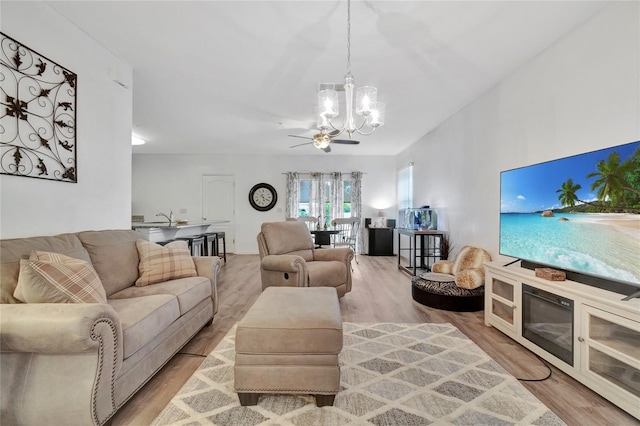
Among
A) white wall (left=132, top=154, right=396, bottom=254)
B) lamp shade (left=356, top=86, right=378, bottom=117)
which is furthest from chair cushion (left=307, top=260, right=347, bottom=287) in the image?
white wall (left=132, top=154, right=396, bottom=254)

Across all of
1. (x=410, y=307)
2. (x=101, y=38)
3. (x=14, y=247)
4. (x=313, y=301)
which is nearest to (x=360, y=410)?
(x=313, y=301)

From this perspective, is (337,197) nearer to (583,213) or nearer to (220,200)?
(220,200)

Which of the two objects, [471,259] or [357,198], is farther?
[357,198]

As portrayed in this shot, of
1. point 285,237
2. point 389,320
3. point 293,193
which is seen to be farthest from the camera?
point 293,193

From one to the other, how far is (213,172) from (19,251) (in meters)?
6.30

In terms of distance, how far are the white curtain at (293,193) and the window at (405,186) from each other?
8.56 ft

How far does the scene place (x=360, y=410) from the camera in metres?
1.64

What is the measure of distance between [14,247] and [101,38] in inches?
78.5

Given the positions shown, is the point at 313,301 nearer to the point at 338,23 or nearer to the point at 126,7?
the point at 338,23

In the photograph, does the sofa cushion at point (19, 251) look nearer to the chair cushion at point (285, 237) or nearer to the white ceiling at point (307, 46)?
the white ceiling at point (307, 46)

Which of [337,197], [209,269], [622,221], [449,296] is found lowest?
[449,296]

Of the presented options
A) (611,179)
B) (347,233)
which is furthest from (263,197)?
(611,179)

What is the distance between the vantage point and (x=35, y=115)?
2.11 m

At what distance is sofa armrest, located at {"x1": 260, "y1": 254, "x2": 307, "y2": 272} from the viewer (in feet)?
10.7
